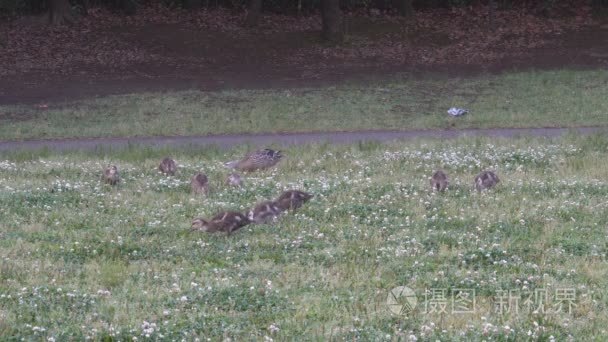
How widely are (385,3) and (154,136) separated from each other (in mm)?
23289

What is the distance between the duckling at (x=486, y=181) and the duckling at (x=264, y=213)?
3352 mm

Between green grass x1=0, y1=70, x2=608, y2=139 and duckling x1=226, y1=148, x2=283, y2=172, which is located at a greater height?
duckling x1=226, y1=148, x2=283, y2=172

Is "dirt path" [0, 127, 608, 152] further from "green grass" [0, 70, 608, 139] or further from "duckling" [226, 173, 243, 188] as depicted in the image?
"duckling" [226, 173, 243, 188]

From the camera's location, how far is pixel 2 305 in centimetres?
727

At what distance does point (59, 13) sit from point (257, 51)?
9.49 meters

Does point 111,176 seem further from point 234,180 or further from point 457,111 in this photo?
point 457,111

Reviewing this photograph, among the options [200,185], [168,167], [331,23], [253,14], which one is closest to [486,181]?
[200,185]

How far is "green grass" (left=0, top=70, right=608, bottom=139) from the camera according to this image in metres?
22.9

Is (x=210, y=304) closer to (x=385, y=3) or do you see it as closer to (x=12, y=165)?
(x=12, y=165)
